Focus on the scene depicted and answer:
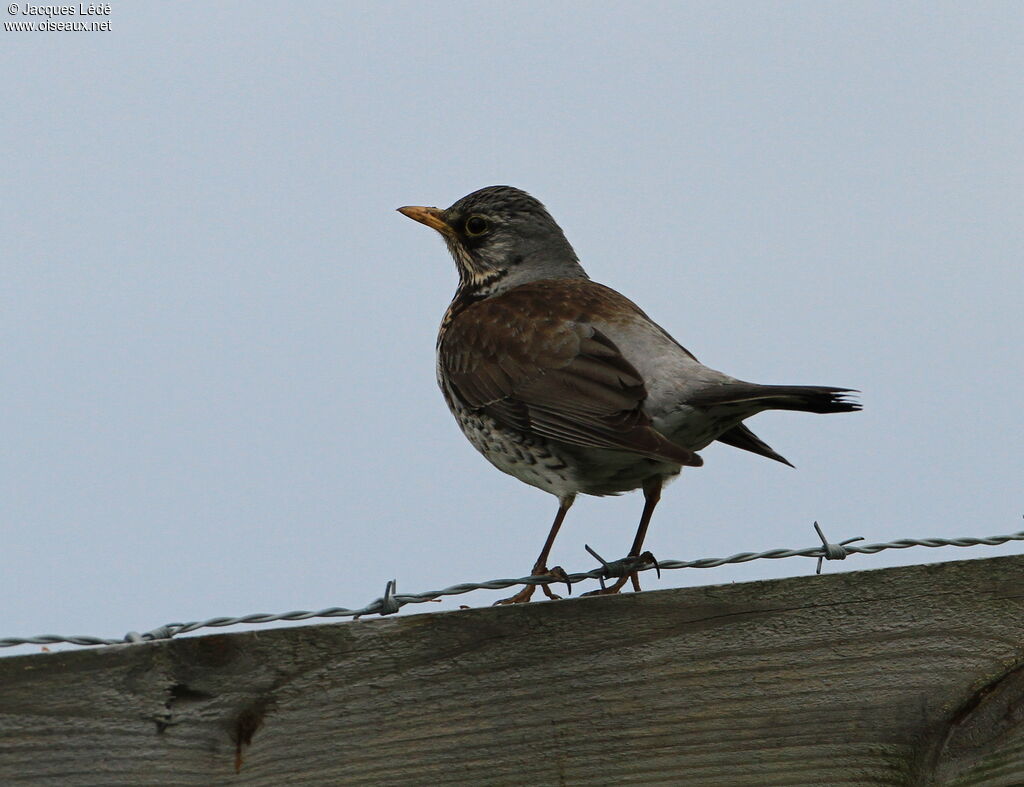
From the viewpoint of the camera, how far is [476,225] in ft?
19.7

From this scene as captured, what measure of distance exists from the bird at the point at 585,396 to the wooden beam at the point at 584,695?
1355 millimetres

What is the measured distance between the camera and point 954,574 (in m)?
2.37

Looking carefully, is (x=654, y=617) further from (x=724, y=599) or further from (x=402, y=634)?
(x=402, y=634)

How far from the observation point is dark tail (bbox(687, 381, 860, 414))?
3.63 m

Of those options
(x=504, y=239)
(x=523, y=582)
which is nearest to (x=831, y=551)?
(x=523, y=582)

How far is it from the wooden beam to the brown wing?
153 cm

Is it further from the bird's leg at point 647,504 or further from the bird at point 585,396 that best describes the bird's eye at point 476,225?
the bird's leg at point 647,504

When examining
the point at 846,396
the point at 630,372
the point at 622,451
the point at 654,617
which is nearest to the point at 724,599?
the point at 654,617

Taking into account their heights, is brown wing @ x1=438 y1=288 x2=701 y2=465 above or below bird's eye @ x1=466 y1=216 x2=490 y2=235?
below

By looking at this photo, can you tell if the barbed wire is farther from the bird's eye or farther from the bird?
the bird's eye

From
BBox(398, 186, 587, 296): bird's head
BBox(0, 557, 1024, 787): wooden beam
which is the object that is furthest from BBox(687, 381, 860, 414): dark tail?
BBox(398, 186, 587, 296): bird's head

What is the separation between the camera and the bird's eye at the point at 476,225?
598 cm

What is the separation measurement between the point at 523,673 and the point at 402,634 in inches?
9.1

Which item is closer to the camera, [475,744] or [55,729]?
[55,729]
